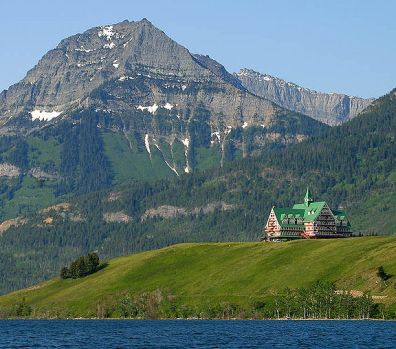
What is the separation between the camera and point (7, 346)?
198 m

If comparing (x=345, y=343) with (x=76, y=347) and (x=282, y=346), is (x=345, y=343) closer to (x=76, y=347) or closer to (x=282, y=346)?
(x=282, y=346)

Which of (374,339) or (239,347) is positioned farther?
(374,339)

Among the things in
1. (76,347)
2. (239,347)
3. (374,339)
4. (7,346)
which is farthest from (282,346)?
(7,346)

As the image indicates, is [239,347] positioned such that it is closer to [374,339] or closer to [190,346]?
[190,346]

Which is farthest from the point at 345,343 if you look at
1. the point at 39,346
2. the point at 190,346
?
the point at 39,346

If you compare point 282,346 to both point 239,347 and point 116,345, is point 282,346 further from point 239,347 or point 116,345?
point 116,345

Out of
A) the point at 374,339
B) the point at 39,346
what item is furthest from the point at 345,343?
the point at 39,346

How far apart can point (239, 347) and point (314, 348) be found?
519 inches

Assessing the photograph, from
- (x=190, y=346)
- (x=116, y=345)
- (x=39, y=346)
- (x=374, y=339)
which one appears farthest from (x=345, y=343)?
(x=39, y=346)

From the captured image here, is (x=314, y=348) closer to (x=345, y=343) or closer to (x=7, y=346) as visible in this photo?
(x=345, y=343)

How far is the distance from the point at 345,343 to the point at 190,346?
27332mm

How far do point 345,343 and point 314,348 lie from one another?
11.2 m

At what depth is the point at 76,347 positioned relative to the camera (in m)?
194

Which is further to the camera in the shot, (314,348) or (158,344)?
(158,344)
